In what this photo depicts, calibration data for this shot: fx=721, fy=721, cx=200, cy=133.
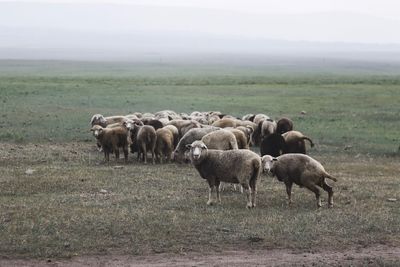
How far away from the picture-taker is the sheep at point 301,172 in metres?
14.6

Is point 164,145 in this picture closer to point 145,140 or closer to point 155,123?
point 145,140

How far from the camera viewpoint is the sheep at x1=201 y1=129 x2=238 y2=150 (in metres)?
18.5

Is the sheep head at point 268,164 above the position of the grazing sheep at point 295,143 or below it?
above

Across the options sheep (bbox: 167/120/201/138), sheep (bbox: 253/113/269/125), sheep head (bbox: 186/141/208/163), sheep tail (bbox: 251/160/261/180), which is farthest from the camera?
sheep (bbox: 253/113/269/125)

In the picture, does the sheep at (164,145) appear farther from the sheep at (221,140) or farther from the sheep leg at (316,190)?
the sheep leg at (316,190)

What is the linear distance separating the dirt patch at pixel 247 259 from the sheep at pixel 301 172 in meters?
3.12

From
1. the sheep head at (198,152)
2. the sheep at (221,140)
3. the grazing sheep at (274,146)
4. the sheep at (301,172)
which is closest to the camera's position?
the sheep at (301,172)

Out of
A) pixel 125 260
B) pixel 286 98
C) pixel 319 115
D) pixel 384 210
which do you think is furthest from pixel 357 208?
pixel 286 98

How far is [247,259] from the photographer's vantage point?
11.1 metres

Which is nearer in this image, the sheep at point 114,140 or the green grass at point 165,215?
the green grass at point 165,215

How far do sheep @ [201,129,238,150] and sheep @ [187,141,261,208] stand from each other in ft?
10.8

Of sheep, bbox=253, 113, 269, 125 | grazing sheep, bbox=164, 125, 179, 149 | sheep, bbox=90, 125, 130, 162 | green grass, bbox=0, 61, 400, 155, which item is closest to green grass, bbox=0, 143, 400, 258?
sheep, bbox=90, 125, 130, 162

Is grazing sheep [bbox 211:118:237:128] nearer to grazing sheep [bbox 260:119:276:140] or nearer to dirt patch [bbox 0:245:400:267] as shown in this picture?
grazing sheep [bbox 260:119:276:140]

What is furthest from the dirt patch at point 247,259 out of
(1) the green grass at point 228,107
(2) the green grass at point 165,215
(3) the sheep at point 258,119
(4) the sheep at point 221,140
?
(3) the sheep at point 258,119
